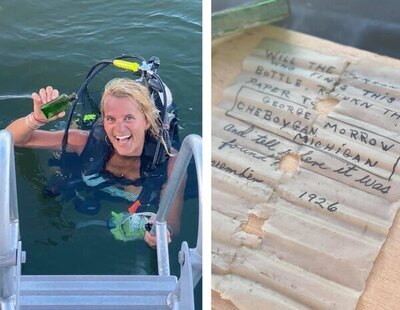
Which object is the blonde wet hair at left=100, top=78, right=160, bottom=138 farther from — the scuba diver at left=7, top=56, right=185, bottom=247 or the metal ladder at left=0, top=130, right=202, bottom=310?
the metal ladder at left=0, top=130, right=202, bottom=310

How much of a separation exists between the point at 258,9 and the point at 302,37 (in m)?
0.09

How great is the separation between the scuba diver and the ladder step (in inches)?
4.5

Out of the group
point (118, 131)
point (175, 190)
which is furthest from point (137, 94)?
point (175, 190)

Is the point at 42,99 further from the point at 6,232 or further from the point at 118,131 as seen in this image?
the point at 6,232

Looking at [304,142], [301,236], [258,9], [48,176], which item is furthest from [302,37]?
[48,176]

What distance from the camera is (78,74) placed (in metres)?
0.91

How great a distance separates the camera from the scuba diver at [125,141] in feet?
2.85

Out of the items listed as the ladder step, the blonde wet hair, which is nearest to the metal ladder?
the ladder step

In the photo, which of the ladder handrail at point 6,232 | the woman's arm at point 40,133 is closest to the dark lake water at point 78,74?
the woman's arm at point 40,133

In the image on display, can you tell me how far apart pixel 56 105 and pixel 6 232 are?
0.93 feet

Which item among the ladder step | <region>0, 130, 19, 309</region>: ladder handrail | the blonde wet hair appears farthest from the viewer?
the blonde wet hair

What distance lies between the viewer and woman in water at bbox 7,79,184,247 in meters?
0.86

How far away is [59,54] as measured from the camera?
901 millimetres

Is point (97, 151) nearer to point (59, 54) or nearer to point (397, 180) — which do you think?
point (59, 54)
